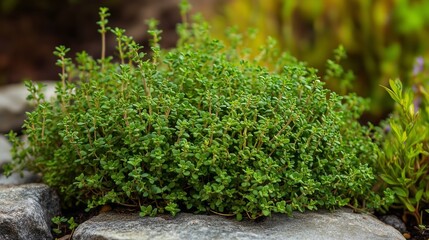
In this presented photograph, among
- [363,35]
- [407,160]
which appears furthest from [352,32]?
[407,160]

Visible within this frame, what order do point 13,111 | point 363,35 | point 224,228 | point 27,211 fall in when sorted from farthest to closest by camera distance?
point 13,111, point 363,35, point 27,211, point 224,228

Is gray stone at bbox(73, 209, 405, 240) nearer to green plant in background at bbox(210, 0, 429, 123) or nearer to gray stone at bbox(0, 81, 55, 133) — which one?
green plant in background at bbox(210, 0, 429, 123)

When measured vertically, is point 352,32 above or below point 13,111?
above

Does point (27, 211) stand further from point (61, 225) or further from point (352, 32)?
point (352, 32)

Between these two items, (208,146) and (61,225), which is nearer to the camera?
(208,146)

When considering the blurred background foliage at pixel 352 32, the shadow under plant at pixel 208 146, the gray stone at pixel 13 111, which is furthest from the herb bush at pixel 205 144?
the gray stone at pixel 13 111

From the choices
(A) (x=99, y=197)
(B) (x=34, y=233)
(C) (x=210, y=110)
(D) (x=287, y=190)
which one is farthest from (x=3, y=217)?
(D) (x=287, y=190)
